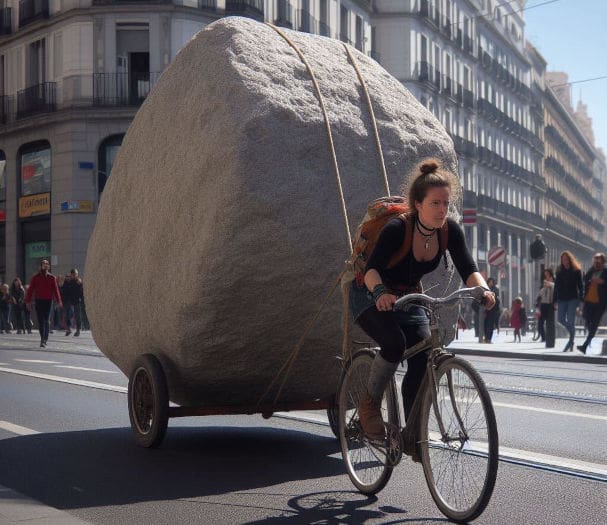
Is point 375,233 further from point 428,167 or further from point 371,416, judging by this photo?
point 371,416

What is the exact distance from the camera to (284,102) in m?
6.57

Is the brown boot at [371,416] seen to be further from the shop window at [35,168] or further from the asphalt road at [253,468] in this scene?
the shop window at [35,168]

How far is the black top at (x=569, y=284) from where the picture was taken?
64.7 ft

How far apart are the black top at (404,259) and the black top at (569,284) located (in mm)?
14623

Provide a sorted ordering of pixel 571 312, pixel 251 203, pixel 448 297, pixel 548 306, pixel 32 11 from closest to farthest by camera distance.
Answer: pixel 448 297
pixel 251 203
pixel 571 312
pixel 548 306
pixel 32 11

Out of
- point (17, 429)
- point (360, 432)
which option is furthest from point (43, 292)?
point (360, 432)

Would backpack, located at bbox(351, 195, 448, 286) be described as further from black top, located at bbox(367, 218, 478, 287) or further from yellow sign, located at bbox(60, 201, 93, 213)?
yellow sign, located at bbox(60, 201, 93, 213)

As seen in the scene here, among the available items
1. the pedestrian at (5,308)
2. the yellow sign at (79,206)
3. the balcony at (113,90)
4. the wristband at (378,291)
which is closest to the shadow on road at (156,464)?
the wristband at (378,291)

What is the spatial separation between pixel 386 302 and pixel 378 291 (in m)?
0.09

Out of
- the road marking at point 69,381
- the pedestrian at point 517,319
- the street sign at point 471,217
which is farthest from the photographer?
the pedestrian at point 517,319

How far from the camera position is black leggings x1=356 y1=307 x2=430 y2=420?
531cm

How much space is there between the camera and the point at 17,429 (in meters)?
8.08

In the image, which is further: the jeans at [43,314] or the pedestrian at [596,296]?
the jeans at [43,314]

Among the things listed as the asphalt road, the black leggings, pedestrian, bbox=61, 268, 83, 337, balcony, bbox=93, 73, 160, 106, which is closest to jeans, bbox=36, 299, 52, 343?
pedestrian, bbox=61, 268, 83, 337
